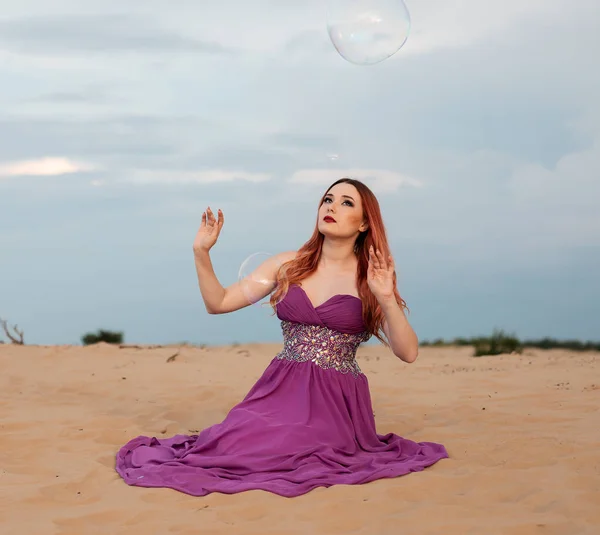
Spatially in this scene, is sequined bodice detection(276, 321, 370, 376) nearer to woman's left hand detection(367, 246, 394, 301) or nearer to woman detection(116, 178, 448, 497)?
woman detection(116, 178, 448, 497)

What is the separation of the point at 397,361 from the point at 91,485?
7.83 meters

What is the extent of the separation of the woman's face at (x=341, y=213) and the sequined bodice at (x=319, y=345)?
644 mm

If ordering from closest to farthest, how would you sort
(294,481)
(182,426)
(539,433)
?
(294,481) → (539,433) → (182,426)

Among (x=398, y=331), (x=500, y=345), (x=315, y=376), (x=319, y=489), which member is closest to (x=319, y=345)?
(x=315, y=376)

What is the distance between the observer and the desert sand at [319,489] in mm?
4223

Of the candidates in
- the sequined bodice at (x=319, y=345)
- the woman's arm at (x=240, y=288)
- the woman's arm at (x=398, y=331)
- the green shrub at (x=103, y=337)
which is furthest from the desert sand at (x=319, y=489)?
the green shrub at (x=103, y=337)

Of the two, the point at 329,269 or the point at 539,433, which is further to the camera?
the point at 539,433

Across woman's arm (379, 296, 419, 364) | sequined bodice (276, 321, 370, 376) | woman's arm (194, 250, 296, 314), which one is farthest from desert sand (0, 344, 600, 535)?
woman's arm (194, 250, 296, 314)

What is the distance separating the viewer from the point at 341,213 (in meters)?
5.32

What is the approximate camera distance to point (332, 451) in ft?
16.8

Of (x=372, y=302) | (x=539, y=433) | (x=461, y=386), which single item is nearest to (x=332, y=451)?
(x=372, y=302)

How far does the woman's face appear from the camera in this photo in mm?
5316

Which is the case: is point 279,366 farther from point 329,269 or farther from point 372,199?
point 372,199

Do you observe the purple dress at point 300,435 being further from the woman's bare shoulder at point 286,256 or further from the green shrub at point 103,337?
the green shrub at point 103,337
